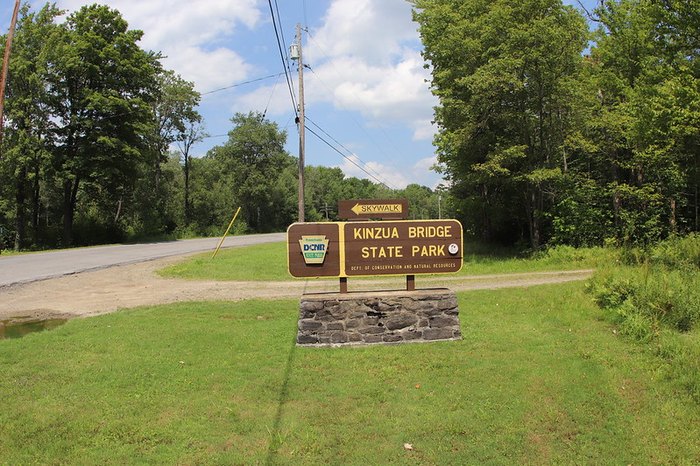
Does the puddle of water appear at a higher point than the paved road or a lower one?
lower

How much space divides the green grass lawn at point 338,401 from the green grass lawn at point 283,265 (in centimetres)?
864

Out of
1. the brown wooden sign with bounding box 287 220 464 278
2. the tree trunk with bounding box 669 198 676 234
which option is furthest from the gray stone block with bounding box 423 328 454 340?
the tree trunk with bounding box 669 198 676 234

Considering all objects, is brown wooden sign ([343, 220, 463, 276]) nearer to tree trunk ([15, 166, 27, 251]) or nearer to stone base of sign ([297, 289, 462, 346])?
stone base of sign ([297, 289, 462, 346])

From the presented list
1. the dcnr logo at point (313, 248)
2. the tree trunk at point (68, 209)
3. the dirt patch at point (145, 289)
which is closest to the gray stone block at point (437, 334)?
the dcnr logo at point (313, 248)

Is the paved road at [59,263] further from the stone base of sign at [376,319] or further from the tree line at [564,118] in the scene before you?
the tree line at [564,118]

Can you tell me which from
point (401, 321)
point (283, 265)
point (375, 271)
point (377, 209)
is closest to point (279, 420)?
point (401, 321)

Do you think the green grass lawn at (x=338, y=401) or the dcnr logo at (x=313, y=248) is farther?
the dcnr logo at (x=313, y=248)

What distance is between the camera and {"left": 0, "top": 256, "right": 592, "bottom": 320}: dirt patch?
11391 millimetres

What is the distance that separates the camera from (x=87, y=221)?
1548 inches

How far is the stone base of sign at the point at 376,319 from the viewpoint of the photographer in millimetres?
7684

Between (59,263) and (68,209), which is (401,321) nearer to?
(59,263)

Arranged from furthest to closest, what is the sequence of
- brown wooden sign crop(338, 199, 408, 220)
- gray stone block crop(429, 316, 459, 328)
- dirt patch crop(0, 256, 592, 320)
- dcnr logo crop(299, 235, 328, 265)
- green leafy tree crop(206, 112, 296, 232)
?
1. green leafy tree crop(206, 112, 296, 232)
2. dirt patch crop(0, 256, 592, 320)
3. brown wooden sign crop(338, 199, 408, 220)
4. dcnr logo crop(299, 235, 328, 265)
5. gray stone block crop(429, 316, 459, 328)

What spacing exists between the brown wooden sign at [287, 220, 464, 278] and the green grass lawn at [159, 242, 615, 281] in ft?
28.5

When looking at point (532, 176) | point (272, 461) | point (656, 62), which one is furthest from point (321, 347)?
point (656, 62)
